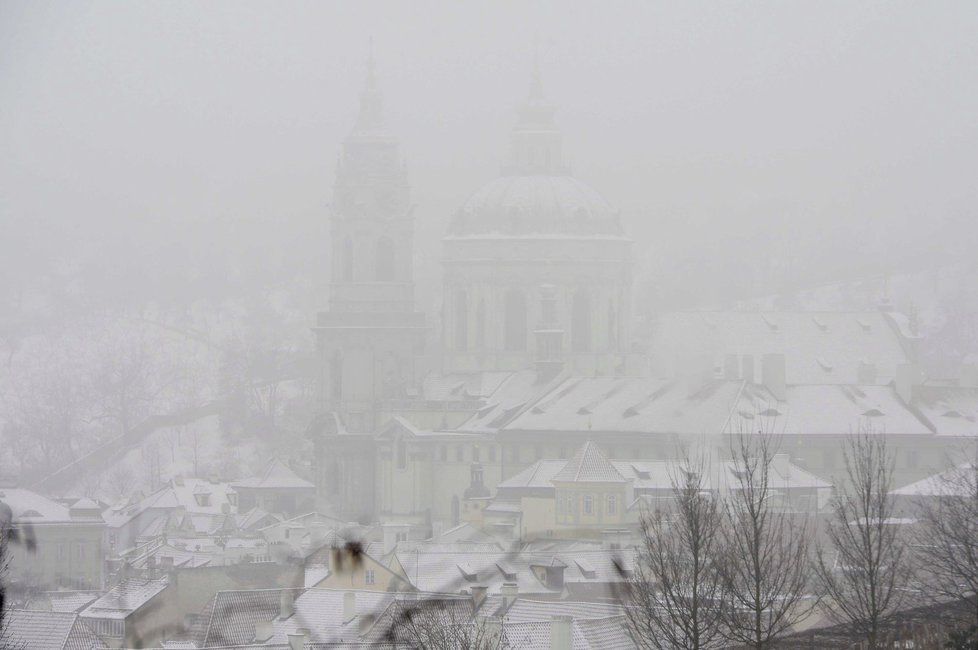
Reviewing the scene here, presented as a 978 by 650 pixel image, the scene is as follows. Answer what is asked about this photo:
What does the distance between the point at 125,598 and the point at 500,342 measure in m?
65.5

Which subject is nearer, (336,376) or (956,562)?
(956,562)

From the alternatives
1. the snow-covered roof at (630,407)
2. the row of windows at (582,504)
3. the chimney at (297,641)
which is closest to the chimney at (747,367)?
the snow-covered roof at (630,407)

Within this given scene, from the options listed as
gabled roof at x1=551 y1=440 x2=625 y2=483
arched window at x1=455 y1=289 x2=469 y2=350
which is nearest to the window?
arched window at x1=455 y1=289 x2=469 y2=350

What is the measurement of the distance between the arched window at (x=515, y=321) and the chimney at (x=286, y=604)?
6872 centimetres

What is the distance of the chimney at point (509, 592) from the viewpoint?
2835 inches

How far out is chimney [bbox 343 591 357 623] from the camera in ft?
234

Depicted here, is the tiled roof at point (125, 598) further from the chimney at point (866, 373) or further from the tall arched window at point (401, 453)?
the chimney at point (866, 373)

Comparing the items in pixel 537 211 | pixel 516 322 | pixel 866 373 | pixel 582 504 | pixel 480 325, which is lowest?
pixel 582 504

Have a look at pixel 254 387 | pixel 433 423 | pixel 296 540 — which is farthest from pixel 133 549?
pixel 254 387

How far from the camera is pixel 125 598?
8131 centimetres

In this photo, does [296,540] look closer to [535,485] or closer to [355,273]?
[535,485]

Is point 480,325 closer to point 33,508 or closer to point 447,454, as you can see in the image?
point 447,454

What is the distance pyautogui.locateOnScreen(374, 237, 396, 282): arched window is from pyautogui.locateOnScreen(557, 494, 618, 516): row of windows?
1485 inches

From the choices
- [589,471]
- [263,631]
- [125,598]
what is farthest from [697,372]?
[263,631]
